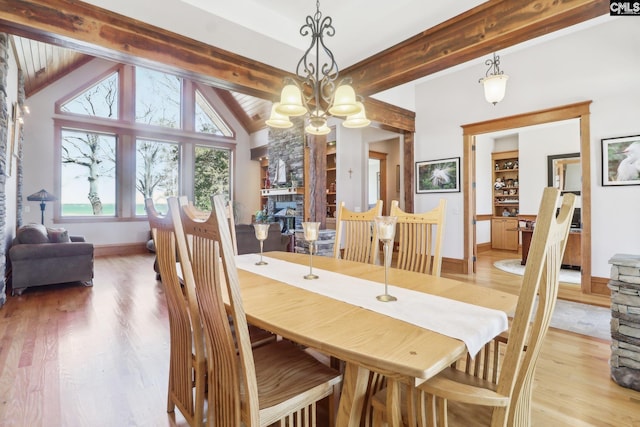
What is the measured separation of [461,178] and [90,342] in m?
4.94

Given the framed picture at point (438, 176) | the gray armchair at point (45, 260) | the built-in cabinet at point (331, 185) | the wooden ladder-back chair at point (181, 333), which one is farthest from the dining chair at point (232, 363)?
the built-in cabinet at point (331, 185)

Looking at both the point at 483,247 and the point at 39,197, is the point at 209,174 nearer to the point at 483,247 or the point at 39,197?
the point at 39,197

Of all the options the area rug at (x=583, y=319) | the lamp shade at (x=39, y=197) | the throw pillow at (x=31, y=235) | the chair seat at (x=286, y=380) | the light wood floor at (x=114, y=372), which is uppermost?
the lamp shade at (x=39, y=197)

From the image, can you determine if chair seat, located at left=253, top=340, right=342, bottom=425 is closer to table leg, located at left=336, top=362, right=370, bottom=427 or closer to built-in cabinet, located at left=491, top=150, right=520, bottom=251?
table leg, located at left=336, top=362, right=370, bottom=427

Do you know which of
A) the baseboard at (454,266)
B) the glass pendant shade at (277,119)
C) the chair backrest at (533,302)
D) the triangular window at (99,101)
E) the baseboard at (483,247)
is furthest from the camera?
the baseboard at (483,247)

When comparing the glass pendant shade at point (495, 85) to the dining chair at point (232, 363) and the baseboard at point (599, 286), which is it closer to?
the baseboard at point (599, 286)

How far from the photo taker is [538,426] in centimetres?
155

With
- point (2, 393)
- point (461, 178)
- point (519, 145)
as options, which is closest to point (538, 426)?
point (2, 393)

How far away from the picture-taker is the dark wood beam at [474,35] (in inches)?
94.7

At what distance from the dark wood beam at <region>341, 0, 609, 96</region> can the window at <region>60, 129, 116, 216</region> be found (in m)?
6.29

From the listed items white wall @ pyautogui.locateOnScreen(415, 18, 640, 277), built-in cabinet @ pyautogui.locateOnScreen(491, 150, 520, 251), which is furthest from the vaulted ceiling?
built-in cabinet @ pyautogui.locateOnScreen(491, 150, 520, 251)

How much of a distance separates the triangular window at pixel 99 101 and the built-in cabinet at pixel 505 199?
897cm

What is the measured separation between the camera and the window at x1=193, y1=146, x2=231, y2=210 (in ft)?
27.2

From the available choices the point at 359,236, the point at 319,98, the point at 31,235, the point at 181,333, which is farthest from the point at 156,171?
the point at 181,333
